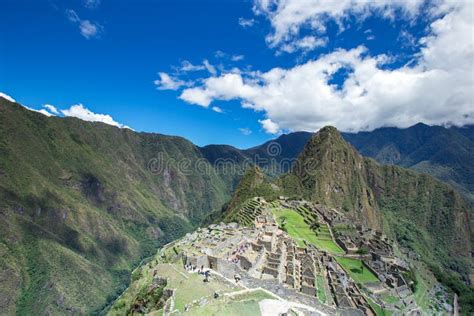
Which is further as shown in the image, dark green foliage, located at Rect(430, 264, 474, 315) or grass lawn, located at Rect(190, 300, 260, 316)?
dark green foliage, located at Rect(430, 264, 474, 315)

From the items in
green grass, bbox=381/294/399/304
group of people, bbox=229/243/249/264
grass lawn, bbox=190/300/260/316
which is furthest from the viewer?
green grass, bbox=381/294/399/304

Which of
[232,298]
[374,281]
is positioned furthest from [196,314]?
[374,281]

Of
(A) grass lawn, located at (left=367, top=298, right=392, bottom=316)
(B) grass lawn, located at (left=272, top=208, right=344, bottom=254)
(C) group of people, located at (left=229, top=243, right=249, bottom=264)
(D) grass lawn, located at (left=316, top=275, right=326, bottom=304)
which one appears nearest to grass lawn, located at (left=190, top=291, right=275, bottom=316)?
(C) group of people, located at (left=229, top=243, right=249, bottom=264)

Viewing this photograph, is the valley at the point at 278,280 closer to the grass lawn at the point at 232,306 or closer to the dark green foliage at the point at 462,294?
the grass lawn at the point at 232,306

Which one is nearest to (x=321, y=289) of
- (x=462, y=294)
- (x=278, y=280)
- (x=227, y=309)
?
(x=278, y=280)

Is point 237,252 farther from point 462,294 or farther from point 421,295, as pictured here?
point 462,294

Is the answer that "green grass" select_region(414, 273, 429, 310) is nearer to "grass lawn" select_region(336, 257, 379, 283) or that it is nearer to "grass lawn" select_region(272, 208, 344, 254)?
"grass lawn" select_region(336, 257, 379, 283)
